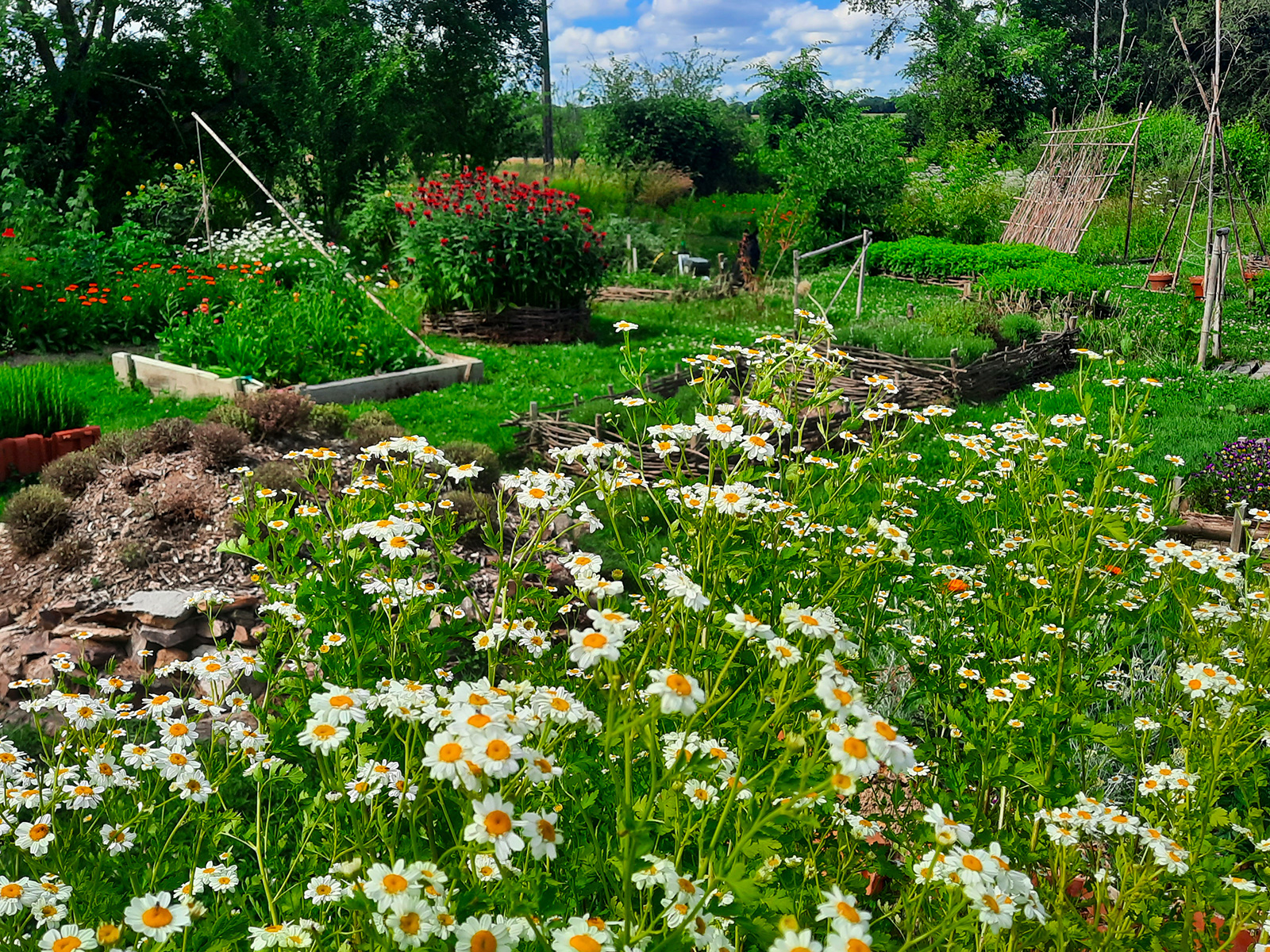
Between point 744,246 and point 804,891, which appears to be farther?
point 744,246

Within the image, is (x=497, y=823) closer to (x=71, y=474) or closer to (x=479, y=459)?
(x=479, y=459)

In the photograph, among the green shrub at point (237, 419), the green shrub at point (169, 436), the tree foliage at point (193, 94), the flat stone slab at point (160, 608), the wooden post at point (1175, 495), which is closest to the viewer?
the flat stone slab at point (160, 608)

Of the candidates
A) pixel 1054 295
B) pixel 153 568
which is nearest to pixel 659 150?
pixel 1054 295

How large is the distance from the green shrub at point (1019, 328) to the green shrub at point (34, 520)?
8.50 m

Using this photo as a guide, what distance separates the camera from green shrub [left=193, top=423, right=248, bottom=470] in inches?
196

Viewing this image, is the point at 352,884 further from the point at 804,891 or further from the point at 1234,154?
the point at 1234,154

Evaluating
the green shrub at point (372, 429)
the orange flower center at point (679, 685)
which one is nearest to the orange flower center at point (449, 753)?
the orange flower center at point (679, 685)

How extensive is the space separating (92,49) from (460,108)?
380 inches

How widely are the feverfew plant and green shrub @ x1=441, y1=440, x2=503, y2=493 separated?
2.19 meters

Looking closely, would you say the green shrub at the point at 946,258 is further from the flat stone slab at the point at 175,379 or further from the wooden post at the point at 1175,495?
the flat stone slab at the point at 175,379

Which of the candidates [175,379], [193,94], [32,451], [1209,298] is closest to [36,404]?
[32,451]

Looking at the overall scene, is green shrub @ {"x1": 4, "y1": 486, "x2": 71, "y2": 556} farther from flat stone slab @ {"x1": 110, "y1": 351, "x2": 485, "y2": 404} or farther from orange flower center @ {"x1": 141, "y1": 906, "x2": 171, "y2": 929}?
orange flower center @ {"x1": 141, "y1": 906, "x2": 171, "y2": 929}

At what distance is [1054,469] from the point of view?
2816mm

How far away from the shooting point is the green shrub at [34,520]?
14.7 feet
